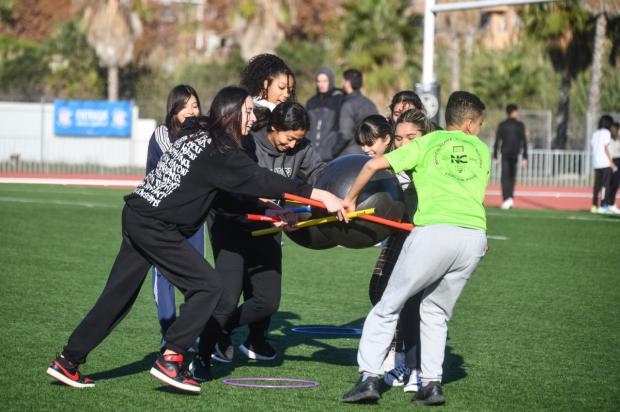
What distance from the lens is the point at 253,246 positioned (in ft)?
23.4

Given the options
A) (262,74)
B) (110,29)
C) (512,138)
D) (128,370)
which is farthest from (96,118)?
(128,370)

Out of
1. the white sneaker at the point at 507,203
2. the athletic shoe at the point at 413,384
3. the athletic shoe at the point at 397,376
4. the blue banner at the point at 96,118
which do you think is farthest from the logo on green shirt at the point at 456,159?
the blue banner at the point at 96,118

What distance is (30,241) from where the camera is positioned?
1439 centimetres

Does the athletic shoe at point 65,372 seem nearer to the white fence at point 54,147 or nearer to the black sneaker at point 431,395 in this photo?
the black sneaker at point 431,395

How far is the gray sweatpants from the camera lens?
607 cm

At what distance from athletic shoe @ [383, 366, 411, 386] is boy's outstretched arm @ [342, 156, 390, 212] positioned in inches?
49.7

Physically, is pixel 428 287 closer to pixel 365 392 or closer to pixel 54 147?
pixel 365 392

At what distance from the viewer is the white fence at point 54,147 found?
111 ft

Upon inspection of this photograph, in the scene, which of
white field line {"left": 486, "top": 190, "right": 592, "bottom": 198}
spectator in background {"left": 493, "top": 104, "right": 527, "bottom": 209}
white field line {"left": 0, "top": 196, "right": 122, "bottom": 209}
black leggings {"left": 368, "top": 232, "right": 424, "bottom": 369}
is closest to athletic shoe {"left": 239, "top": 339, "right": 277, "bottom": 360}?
black leggings {"left": 368, "top": 232, "right": 424, "bottom": 369}

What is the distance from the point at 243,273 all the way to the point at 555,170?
2549 cm

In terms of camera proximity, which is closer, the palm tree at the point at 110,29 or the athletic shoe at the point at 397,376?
the athletic shoe at the point at 397,376

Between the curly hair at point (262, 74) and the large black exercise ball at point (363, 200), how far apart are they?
1.00m

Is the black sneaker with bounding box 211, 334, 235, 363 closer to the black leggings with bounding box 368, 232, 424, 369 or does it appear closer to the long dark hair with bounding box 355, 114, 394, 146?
the black leggings with bounding box 368, 232, 424, 369

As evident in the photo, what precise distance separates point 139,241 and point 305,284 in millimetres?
5238
